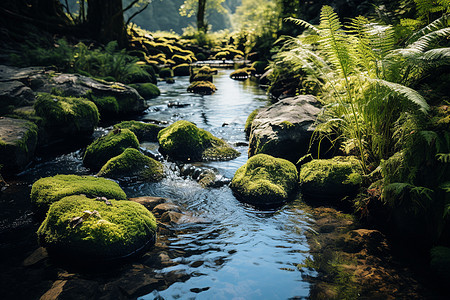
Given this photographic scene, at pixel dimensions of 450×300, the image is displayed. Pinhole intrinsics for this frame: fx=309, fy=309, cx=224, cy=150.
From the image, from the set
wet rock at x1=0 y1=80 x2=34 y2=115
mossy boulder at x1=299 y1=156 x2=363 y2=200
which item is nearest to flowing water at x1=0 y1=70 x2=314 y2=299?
mossy boulder at x1=299 y1=156 x2=363 y2=200

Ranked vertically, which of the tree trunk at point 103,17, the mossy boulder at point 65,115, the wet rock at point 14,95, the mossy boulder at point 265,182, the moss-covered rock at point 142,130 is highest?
the tree trunk at point 103,17

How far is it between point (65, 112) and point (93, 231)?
4758 millimetres

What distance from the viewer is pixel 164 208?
182 inches

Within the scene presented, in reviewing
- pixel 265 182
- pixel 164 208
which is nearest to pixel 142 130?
pixel 164 208

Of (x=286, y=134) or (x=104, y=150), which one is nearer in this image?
(x=286, y=134)

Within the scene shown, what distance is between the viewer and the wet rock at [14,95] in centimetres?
695

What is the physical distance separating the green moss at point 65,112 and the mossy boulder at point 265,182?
438cm

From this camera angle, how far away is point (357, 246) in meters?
3.68

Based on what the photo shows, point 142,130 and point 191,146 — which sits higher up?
point 142,130

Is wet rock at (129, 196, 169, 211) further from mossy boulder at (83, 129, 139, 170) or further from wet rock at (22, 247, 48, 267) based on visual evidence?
mossy boulder at (83, 129, 139, 170)

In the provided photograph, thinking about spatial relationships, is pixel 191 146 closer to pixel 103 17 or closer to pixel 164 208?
pixel 164 208

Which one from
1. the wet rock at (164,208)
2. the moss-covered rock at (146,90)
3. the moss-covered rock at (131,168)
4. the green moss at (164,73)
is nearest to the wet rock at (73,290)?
the wet rock at (164,208)

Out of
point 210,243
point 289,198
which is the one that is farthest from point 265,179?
point 210,243

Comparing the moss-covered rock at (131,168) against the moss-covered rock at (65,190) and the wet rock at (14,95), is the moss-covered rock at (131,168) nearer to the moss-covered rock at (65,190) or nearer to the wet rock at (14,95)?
the moss-covered rock at (65,190)
